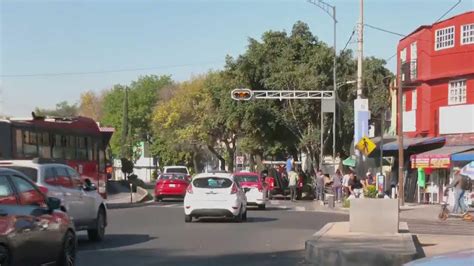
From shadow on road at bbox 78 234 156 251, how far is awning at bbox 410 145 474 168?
1835cm

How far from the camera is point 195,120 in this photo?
77.0m

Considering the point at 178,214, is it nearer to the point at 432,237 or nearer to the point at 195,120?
the point at 432,237

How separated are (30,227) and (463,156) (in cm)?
2467

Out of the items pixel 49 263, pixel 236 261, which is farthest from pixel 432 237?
pixel 49 263

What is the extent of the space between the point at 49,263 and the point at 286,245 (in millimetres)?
6689

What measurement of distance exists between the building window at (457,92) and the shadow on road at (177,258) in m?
22.2

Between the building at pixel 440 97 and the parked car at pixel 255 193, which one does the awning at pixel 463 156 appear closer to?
the building at pixel 440 97

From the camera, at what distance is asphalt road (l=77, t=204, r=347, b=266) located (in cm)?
1312

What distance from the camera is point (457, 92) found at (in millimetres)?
34750

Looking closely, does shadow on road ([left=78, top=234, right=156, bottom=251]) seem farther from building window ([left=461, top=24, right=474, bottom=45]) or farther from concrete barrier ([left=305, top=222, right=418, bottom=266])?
building window ([left=461, top=24, right=474, bottom=45])

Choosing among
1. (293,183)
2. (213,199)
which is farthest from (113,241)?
(293,183)

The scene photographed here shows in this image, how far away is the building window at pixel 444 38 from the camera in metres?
34.7

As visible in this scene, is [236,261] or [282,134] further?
[282,134]

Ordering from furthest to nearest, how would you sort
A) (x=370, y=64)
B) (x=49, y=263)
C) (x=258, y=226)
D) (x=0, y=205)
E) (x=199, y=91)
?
1. (x=199, y=91)
2. (x=370, y=64)
3. (x=258, y=226)
4. (x=49, y=263)
5. (x=0, y=205)
